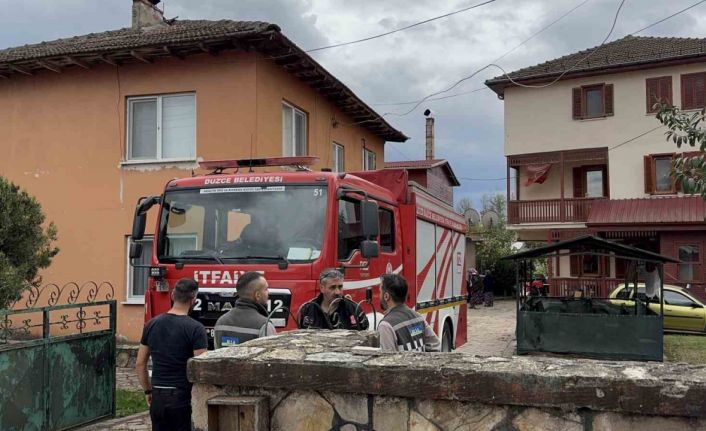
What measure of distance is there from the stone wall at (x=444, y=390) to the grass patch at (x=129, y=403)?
17.6ft

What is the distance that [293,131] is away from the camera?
47.3ft

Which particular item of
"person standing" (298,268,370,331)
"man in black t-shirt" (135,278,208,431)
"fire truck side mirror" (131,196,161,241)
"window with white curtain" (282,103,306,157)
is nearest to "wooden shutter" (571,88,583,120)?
"window with white curtain" (282,103,306,157)

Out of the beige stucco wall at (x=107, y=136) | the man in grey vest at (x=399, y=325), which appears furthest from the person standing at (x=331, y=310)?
the beige stucco wall at (x=107, y=136)

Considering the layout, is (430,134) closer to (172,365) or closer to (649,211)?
(649,211)

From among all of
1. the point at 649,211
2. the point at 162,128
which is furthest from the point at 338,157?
the point at 649,211

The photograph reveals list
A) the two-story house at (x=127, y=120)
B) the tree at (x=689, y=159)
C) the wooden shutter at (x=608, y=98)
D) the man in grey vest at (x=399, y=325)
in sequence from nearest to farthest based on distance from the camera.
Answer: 1. the man in grey vest at (x=399, y=325)
2. the tree at (x=689, y=159)
3. the two-story house at (x=127, y=120)
4. the wooden shutter at (x=608, y=98)

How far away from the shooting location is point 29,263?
24.9 feet

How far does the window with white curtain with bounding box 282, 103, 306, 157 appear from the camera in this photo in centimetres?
1410

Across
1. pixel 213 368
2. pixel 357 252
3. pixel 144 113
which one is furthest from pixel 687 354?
pixel 213 368

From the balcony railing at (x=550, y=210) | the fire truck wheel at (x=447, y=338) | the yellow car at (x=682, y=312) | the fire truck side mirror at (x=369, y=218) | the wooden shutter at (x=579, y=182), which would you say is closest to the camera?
the fire truck side mirror at (x=369, y=218)

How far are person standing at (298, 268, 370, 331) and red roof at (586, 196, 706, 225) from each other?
22.0 metres

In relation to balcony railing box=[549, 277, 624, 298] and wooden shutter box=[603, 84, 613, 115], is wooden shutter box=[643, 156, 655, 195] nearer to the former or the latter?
wooden shutter box=[603, 84, 613, 115]

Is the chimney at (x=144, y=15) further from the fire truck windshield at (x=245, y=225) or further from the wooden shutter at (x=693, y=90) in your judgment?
the wooden shutter at (x=693, y=90)

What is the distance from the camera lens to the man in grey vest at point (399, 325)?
4750 mm
